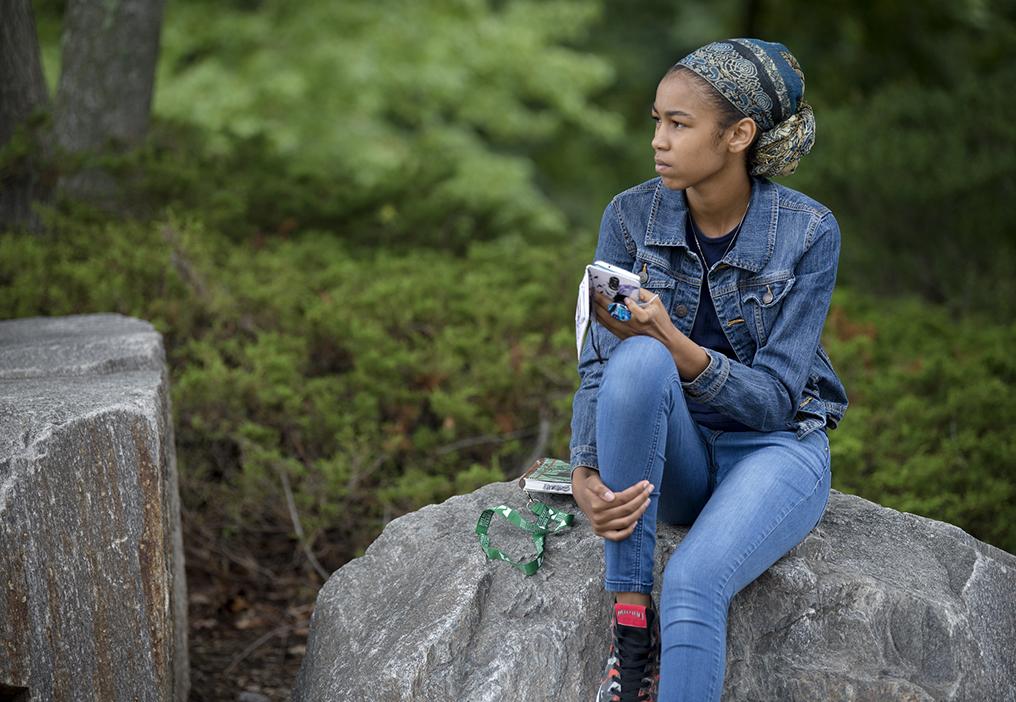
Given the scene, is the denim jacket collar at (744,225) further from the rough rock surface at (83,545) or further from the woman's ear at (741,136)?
the rough rock surface at (83,545)

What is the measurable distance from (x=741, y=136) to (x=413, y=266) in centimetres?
313

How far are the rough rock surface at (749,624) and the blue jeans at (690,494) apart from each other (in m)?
0.15

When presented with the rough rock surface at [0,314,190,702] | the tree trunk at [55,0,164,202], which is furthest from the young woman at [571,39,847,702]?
the tree trunk at [55,0,164,202]

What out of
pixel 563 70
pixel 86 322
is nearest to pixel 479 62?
pixel 563 70

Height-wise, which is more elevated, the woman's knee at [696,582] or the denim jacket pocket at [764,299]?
the denim jacket pocket at [764,299]

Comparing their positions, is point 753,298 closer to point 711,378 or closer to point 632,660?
point 711,378

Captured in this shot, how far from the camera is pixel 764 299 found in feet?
8.93

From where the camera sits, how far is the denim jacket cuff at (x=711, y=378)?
8.44ft

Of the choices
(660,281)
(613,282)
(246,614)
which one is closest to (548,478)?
(660,281)

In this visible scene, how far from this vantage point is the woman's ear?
105 inches

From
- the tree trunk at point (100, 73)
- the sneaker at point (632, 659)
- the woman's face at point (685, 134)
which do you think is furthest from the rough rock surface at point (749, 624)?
the tree trunk at point (100, 73)

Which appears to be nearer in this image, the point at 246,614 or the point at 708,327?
the point at 708,327

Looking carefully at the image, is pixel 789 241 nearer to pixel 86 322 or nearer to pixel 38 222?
pixel 86 322

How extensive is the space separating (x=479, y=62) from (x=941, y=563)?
24.5 ft
